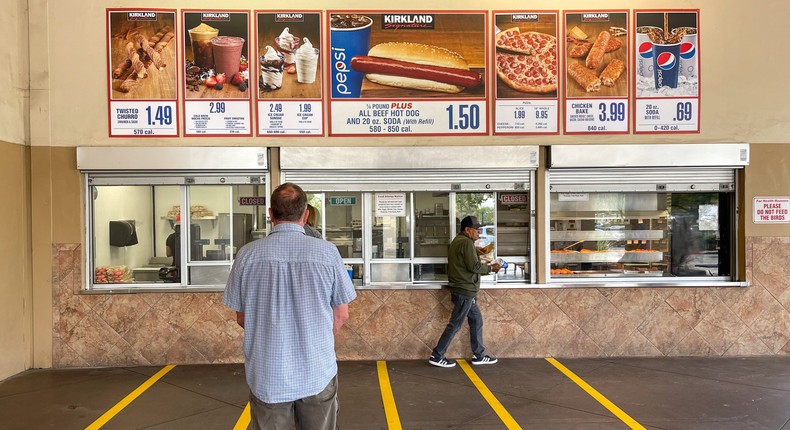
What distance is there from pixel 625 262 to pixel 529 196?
68.7 inches

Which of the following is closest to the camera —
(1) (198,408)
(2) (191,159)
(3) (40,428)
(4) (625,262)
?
(3) (40,428)

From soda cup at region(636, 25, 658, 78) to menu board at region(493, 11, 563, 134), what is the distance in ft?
3.61

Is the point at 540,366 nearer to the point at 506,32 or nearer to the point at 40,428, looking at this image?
the point at 506,32

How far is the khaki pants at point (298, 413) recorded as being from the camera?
2.75 meters

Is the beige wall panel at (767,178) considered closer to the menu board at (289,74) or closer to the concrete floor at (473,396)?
the concrete floor at (473,396)

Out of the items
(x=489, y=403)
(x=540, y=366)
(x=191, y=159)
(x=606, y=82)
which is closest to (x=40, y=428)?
(x=191, y=159)

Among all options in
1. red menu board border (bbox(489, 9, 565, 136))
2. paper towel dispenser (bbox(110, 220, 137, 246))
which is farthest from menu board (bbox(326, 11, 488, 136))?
paper towel dispenser (bbox(110, 220, 137, 246))

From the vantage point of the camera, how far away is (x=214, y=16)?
676 centimetres

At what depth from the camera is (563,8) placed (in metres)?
6.91

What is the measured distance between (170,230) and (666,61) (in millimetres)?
7009

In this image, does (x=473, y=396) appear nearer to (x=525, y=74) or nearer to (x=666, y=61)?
(x=525, y=74)

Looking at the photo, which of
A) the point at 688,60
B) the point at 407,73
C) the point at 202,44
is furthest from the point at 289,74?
the point at 688,60

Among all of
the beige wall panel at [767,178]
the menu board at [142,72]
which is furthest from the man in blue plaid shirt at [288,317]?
the beige wall panel at [767,178]

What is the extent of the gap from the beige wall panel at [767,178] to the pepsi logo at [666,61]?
1535mm
